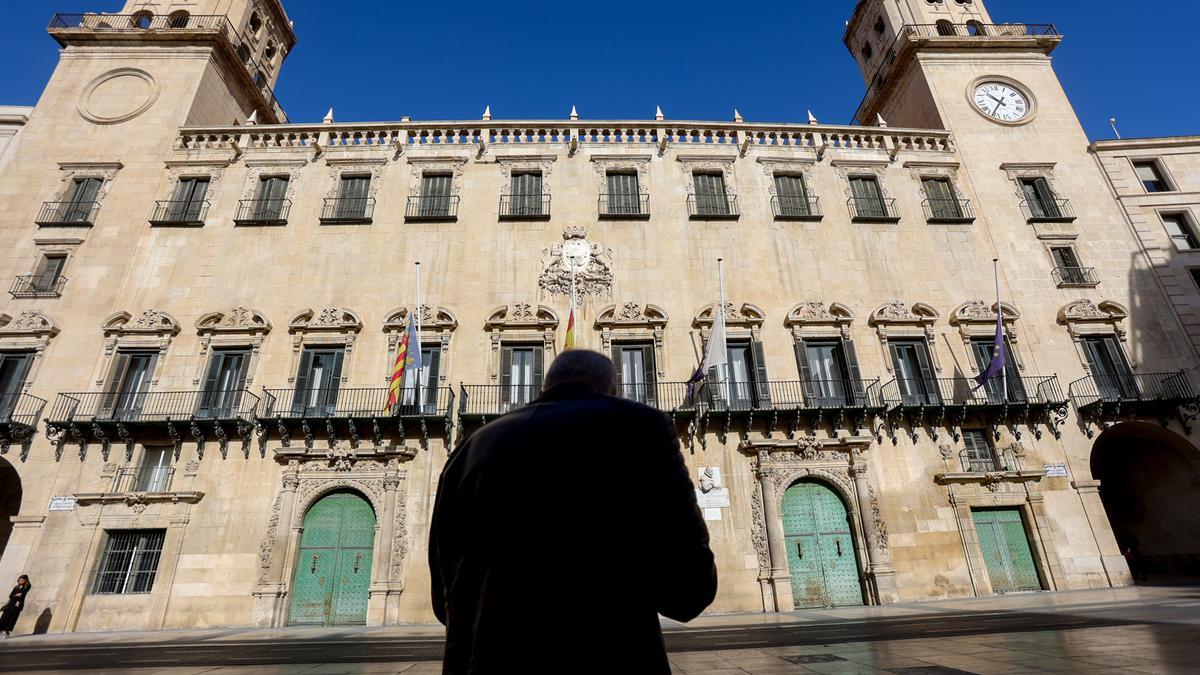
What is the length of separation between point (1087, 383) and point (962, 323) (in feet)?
13.8

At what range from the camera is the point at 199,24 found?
25.1 m

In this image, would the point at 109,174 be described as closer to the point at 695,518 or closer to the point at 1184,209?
the point at 695,518

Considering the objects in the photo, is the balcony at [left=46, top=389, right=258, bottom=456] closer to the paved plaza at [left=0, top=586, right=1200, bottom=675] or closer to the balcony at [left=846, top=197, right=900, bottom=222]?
the paved plaza at [left=0, top=586, right=1200, bottom=675]

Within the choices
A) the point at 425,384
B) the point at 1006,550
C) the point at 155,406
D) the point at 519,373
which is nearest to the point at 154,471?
the point at 155,406

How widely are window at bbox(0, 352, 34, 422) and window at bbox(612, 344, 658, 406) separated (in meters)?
18.7

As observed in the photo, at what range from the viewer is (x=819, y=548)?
16375 mm

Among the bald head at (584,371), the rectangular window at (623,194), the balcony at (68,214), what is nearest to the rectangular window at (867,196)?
the rectangular window at (623,194)

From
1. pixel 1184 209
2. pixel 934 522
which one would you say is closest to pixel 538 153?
pixel 934 522

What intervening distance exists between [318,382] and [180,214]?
9.27m

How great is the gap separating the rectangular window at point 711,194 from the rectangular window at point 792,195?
7.12ft

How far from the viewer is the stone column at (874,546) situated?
51.1 feet

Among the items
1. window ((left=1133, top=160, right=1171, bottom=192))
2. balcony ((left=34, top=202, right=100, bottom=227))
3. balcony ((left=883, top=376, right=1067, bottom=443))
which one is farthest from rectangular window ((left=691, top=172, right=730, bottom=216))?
balcony ((left=34, top=202, right=100, bottom=227))

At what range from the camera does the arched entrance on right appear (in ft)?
59.7

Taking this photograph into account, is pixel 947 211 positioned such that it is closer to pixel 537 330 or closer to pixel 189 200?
pixel 537 330
